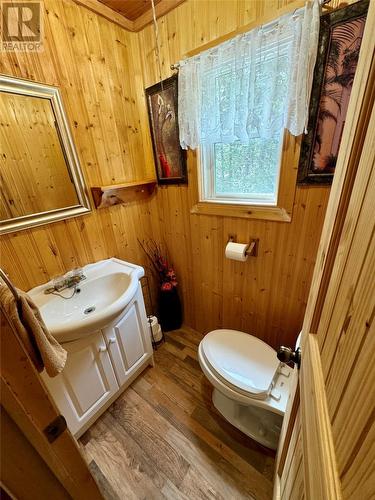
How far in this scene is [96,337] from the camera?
3.57ft

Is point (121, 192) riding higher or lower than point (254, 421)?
higher

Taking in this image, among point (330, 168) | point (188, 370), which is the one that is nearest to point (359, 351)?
point (330, 168)

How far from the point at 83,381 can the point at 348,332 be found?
1.29 meters

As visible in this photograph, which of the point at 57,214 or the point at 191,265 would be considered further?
the point at 191,265

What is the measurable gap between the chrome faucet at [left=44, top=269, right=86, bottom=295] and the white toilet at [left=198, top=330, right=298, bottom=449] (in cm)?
89

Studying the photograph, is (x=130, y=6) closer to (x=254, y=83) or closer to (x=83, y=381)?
(x=254, y=83)

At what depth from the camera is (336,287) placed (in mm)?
410

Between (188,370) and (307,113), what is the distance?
179 cm

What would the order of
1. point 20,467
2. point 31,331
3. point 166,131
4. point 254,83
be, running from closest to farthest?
point 20,467 → point 31,331 → point 254,83 → point 166,131

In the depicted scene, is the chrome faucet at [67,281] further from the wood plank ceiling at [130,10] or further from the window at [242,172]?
the wood plank ceiling at [130,10]

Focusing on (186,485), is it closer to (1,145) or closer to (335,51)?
(1,145)

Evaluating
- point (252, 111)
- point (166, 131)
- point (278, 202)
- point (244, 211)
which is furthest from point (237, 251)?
point (166, 131)

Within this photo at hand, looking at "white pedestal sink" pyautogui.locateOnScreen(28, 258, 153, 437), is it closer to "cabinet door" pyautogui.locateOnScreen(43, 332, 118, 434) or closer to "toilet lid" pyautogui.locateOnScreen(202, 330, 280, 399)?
"cabinet door" pyautogui.locateOnScreen(43, 332, 118, 434)

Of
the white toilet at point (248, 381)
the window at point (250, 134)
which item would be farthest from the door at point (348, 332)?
the window at point (250, 134)
